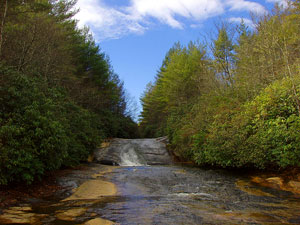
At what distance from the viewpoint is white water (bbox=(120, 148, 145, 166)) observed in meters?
17.9

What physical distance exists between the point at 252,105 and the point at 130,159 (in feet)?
33.0

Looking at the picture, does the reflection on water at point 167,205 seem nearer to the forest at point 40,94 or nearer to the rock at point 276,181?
the rock at point 276,181

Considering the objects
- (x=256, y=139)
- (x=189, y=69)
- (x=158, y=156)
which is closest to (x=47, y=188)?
(x=256, y=139)

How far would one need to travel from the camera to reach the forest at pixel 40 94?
7.42m

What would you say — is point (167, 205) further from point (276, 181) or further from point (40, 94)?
point (40, 94)

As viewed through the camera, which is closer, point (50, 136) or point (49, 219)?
point (49, 219)

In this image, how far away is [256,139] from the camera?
10.5 metres

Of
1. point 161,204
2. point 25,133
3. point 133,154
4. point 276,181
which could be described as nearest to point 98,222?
point 161,204

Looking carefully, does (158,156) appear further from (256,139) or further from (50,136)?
(50,136)

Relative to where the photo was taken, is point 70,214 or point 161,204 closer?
point 70,214

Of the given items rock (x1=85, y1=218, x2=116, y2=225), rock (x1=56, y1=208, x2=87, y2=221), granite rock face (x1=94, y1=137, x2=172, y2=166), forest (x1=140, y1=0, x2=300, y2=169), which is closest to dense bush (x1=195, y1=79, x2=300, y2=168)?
forest (x1=140, y1=0, x2=300, y2=169)

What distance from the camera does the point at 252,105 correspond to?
12.0 meters

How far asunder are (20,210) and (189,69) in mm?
23485

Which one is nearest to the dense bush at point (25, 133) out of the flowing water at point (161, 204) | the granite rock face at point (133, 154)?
the flowing water at point (161, 204)
